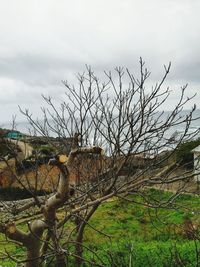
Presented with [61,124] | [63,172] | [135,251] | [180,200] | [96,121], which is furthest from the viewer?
[180,200]

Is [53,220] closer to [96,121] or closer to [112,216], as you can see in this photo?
[96,121]

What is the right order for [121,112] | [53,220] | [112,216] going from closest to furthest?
[53,220] < [121,112] < [112,216]

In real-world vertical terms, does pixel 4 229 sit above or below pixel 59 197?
below

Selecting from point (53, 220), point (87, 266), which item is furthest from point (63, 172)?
point (87, 266)

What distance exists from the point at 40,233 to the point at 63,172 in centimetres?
102

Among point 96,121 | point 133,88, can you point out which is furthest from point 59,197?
point 96,121

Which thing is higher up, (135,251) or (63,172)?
(63,172)

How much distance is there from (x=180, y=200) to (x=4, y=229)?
473 inches

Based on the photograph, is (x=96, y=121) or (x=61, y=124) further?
(x=61, y=124)

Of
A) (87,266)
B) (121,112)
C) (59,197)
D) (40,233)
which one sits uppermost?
(121,112)

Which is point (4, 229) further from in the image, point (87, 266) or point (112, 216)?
point (112, 216)

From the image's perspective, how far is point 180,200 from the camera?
16.3 metres

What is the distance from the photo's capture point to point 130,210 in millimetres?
15617

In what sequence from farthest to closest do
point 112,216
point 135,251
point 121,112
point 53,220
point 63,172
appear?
point 112,216 → point 135,251 → point 121,112 → point 53,220 → point 63,172
